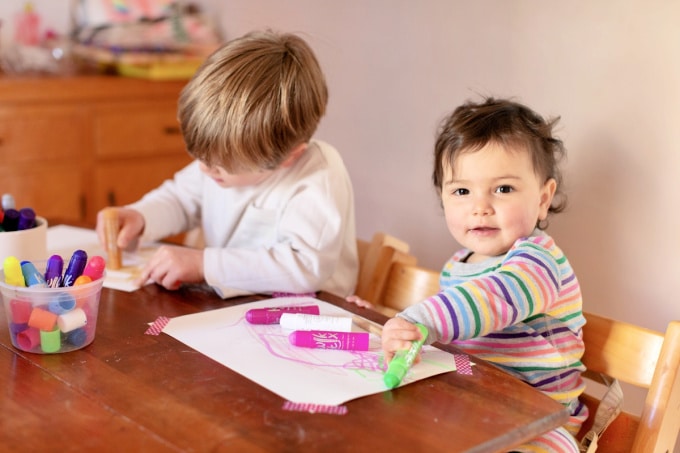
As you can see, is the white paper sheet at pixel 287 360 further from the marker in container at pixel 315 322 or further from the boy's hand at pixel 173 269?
the boy's hand at pixel 173 269

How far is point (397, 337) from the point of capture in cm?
109

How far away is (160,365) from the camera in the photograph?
106 cm

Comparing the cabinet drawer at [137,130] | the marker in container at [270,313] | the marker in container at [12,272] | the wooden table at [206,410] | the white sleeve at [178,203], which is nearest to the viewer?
the wooden table at [206,410]

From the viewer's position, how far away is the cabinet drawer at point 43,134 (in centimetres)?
276

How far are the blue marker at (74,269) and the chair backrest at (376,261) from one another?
0.60 metres

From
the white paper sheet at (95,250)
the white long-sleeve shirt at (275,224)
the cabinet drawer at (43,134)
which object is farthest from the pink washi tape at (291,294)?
the cabinet drawer at (43,134)

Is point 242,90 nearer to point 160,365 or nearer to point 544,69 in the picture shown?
point 160,365

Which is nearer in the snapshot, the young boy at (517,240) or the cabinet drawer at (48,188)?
the young boy at (517,240)

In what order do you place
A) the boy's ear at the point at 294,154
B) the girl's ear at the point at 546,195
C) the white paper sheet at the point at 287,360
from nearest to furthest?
the white paper sheet at the point at 287,360 < the girl's ear at the point at 546,195 < the boy's ear at the point at 294,154

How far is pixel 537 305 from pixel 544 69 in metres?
0.79

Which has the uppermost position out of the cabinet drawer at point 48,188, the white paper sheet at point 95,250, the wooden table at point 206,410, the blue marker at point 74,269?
the blue marker at point 74,269

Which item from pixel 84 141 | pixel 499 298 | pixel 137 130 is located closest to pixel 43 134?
pixel 84 141

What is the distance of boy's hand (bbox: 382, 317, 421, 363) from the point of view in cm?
109

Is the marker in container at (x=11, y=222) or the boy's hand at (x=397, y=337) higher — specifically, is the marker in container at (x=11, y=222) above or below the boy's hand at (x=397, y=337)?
below
